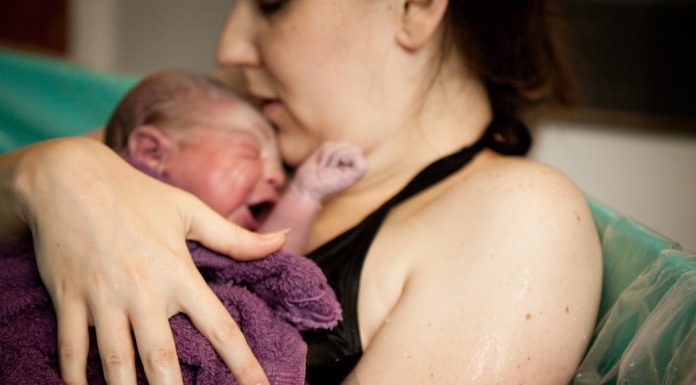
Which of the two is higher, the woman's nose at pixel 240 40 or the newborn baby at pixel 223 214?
the woman's nose at pixel 240 40

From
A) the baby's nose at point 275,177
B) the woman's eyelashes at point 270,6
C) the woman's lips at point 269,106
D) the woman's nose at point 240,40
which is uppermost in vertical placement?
the woman's eyelashes at point 270,6

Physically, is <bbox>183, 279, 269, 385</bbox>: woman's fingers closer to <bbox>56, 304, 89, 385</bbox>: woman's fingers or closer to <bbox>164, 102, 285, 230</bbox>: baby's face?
<bbox>56, 304, 89, 385</bbox>: woman's fingers

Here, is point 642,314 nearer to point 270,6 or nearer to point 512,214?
point 512,214

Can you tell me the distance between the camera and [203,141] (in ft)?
3.61

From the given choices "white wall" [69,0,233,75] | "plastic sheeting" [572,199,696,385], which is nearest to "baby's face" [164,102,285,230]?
"plastic sheeting" [572,199,696,385]

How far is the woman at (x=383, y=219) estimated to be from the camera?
0.76 m

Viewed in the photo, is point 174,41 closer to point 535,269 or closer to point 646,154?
point 646,154

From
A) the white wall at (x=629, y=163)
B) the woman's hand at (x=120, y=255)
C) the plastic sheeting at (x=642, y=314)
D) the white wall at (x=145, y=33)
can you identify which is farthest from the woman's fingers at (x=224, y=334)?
the white wall at (x=145, y=33)

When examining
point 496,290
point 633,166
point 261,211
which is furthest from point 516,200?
point 633,166

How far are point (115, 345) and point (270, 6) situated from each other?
569mm

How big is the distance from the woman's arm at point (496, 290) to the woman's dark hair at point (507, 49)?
244 millimetres

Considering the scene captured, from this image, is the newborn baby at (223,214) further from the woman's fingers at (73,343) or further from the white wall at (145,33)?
the white wall at (145,33)

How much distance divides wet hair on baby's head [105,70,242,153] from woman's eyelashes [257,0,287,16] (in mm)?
152

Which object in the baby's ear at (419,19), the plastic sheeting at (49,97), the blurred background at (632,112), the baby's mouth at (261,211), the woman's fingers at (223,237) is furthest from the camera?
the blurred background at (632,112)
